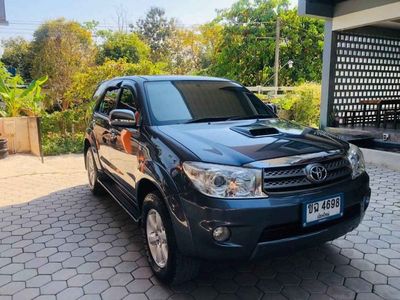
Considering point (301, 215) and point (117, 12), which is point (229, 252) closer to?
point (301, 215)

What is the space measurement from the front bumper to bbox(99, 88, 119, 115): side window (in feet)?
7.21

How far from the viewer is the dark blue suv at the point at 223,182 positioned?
7.37 ft

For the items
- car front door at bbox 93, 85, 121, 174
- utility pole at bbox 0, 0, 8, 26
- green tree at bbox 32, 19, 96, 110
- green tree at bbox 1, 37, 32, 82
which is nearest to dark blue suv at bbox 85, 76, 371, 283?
car front door at bbox 93, 85, 121, 174

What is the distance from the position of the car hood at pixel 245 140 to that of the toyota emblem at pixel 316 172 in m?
0.13

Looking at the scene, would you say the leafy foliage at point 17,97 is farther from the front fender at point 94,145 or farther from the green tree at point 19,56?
the green tree at point 19,56

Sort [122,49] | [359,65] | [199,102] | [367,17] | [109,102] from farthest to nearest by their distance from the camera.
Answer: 1. [122,49]
2. [359,65]
3. [367,17]
4. [109,102]
5. [199,102]

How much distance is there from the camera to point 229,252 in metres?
2.25

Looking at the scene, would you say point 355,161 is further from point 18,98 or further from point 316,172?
point 18,98

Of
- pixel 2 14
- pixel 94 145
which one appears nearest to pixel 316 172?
pixel 94 145

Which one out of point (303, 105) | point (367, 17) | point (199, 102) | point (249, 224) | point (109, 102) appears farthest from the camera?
point (303, 105)

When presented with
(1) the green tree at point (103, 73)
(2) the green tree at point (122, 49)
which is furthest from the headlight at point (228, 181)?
(2) the green tree at point (122, 49)

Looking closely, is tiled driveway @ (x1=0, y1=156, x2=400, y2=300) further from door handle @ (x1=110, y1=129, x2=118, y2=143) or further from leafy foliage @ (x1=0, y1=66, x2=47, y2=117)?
leafy foliage @ (x1=0, y1=66, x2=47, y2=117)

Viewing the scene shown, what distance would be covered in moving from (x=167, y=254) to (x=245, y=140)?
1039mm

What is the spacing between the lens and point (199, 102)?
3449mm
